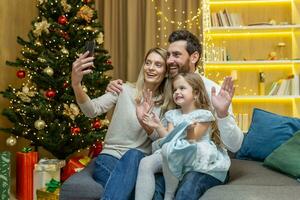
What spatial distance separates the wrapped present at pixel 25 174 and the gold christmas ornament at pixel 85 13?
1376mm

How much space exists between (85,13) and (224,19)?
67.0 inches

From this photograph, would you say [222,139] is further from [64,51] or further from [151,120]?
[64,51]

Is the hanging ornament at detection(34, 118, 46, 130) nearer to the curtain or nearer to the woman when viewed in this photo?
the woman

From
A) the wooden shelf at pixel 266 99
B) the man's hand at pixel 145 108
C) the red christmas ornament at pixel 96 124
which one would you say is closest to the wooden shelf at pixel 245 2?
the wooden shelf at pixel 266 99

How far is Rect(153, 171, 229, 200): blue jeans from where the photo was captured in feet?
6.08

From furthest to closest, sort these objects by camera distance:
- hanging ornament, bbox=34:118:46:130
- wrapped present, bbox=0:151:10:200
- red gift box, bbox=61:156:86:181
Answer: hanging ornament, bbox=34:118:46:130 < red gift box, bbox=61:156:86:181 < wrapped present, bbox=0:151:10:200

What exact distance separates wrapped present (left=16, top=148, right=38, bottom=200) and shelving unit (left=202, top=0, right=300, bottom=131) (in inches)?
87.4

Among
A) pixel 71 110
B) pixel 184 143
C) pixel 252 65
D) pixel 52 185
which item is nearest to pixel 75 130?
pixel 71 110

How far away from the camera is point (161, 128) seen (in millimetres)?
2158

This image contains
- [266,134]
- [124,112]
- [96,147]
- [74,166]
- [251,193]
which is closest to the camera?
[251,193]

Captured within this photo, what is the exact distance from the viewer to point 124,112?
236cm

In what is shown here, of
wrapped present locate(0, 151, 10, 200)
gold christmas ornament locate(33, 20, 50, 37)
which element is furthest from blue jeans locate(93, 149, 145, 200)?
gold christmas ornament locate(33, 20, 50, 37)

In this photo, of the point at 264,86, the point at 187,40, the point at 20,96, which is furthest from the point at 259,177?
the point at 264,86

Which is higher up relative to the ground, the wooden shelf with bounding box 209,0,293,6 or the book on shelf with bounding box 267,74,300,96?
the wooden shelf with bounding box 209,0,293,6
